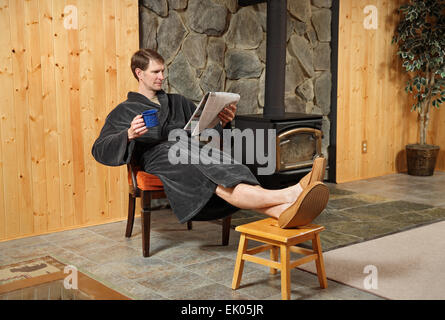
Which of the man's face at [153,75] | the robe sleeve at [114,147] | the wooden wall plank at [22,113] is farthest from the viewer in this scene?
the wooden wall plank at [22,113]

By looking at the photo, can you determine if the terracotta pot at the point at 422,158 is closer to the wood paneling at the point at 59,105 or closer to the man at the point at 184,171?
the man at the point at 184,171

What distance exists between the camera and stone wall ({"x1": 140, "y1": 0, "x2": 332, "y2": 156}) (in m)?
3.74

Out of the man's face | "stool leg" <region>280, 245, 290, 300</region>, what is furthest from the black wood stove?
"stool leg" <region>280, 245, 290, 300</region>

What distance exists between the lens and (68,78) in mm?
3287

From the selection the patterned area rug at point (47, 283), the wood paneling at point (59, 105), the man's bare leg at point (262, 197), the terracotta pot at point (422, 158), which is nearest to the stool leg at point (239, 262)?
the man's bare leg at point (262, 197)

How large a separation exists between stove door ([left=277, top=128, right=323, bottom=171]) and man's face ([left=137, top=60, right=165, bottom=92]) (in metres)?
1.15

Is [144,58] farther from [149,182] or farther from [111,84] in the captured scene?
[149,182]

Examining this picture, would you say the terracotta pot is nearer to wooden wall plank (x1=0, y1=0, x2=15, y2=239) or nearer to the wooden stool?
the wooden stool

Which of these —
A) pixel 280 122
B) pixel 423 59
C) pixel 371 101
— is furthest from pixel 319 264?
pixel 423 59

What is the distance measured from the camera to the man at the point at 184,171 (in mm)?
2236

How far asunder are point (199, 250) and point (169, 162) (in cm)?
55

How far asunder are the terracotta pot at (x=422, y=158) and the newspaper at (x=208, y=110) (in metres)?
2.93
